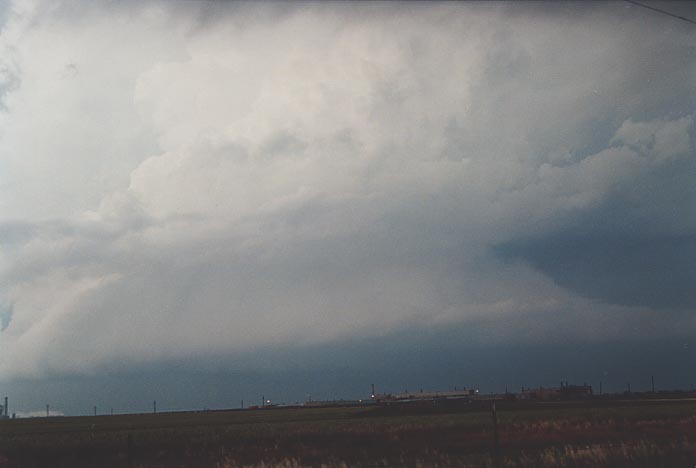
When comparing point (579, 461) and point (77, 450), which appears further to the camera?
point (77, 450)

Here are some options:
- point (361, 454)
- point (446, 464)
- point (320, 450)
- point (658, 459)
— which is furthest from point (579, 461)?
point (320, 450)

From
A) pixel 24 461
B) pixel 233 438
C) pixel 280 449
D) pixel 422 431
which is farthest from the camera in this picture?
pixel 233 438

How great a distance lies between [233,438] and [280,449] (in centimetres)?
1118

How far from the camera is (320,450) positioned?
31984 millimetres

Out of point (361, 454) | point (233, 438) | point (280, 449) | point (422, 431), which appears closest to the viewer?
point (361, 454)

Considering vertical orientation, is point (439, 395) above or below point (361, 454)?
below

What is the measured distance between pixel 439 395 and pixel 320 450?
157 metres

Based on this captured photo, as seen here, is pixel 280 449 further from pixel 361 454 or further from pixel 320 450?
pixel 361 454

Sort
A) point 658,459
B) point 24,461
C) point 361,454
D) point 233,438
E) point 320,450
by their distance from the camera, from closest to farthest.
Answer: point 658,459 < point 361,454 < point 320,450 < point 24,461 < point 233,438

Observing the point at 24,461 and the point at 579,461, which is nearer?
the point at 579,461

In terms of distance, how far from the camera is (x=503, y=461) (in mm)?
22047

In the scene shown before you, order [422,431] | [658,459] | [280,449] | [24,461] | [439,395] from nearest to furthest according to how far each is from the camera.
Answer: [658,459]
[280,449]
[24,461]
[422,431]
[439,395]

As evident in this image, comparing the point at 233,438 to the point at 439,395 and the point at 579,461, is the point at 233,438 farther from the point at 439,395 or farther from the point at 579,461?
the point at 439,395

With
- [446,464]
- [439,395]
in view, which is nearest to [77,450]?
[446,464]
